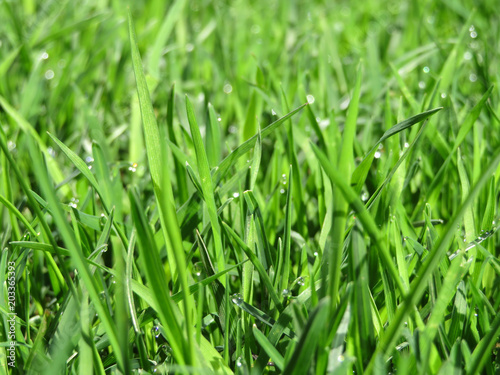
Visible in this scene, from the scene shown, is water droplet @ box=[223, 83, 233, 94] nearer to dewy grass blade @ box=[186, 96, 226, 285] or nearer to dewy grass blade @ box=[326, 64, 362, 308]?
dewy grass blade @ box=[186, 96, 226, 285]

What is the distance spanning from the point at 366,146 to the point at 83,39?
102 centimetres

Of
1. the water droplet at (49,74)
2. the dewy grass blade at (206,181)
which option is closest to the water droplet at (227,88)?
the water droplet at (49,74)

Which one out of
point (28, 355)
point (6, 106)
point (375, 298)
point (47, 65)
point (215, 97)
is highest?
point (47, 65)

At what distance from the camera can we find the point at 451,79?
1075mm

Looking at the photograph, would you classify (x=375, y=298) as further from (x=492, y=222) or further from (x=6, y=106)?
(x=6, y=106)

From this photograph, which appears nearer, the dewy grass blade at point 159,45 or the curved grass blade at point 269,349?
the curved grass blade at point 269,349

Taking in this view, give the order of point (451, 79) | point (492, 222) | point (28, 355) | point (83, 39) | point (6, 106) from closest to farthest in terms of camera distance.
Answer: point (28, 355), point (492, 222), point (6, 106), point (451, 79), point (83, 39)

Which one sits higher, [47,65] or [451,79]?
[47,65]

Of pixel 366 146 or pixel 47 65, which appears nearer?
pixel 366 146

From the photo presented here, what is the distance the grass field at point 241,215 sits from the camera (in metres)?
0.48

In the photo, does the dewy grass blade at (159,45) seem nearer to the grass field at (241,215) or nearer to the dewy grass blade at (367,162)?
the grass field at (241,215)

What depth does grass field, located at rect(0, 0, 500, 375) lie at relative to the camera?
479 millimetres

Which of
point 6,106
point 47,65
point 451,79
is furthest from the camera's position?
point 47,65

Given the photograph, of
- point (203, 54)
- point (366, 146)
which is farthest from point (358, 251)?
point (203, 54)
